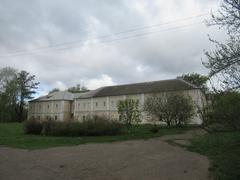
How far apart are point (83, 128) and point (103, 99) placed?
112 ft

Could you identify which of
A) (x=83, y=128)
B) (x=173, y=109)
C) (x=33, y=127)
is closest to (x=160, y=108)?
(x=173, y=109)

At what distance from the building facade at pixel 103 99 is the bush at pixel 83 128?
12.9 meters

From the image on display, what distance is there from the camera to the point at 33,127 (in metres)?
25.6

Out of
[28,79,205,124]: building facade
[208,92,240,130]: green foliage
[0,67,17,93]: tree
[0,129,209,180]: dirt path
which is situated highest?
[0,67,17,93]: tree

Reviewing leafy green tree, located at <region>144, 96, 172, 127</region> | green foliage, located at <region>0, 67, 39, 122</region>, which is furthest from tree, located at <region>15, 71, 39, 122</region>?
leafy green tree, located at <region>144, 96, 172, 127</region>

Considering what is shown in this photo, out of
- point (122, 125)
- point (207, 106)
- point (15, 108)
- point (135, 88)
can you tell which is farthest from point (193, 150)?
point (15, 108)

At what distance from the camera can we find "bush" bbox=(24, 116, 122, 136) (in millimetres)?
23578

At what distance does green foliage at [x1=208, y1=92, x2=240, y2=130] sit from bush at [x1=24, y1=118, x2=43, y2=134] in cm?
2284

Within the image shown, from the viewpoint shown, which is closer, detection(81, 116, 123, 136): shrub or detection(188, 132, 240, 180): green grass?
detection(188, 132, 240, 180): green grass

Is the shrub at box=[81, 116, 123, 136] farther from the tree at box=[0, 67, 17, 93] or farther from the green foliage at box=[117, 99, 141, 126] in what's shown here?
the tree at box=[0, 67, 17, 93]

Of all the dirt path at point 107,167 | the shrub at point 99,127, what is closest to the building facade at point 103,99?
the shrub at point 99,127

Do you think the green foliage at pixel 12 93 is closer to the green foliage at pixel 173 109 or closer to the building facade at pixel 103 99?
the building facade at pixel 103 99

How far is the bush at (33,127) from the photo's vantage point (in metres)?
25.4

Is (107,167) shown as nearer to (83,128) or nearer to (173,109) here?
(83,128)
